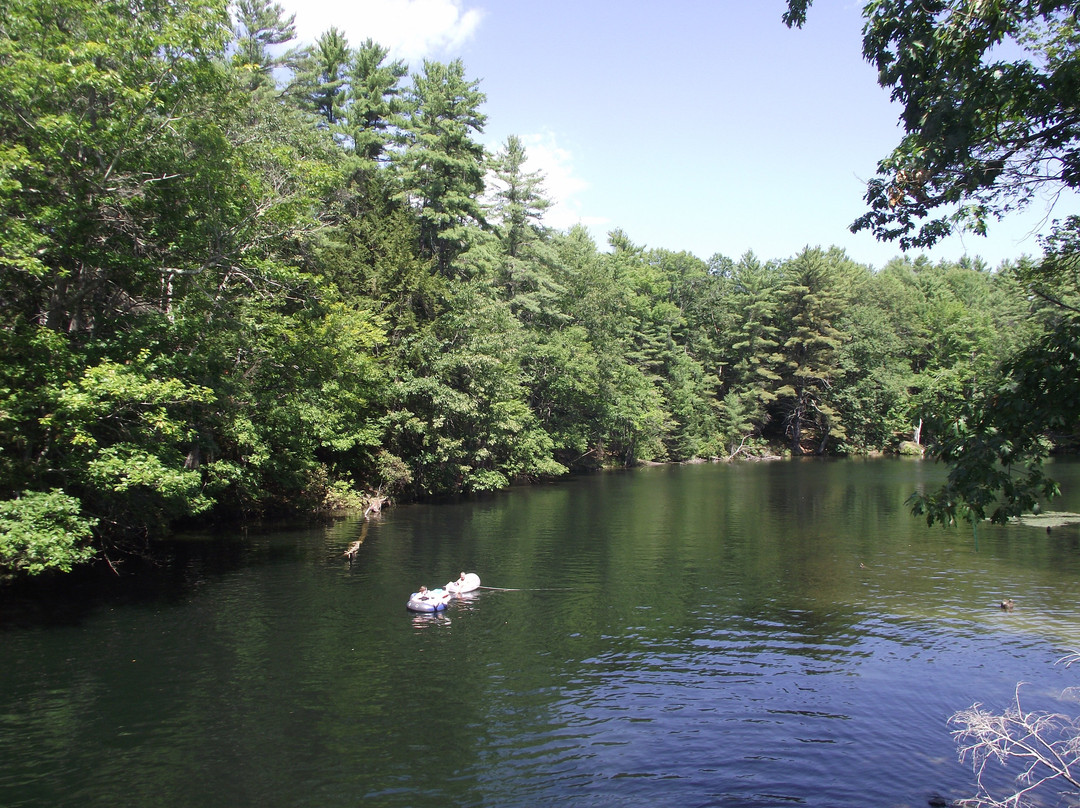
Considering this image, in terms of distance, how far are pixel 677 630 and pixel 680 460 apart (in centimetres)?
5501

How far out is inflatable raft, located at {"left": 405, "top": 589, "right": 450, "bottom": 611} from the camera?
18.4 meters

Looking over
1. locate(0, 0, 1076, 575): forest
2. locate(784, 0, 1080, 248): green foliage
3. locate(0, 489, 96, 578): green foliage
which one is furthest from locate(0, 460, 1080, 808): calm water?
locate(784, 0, 1080, 248): green foliage

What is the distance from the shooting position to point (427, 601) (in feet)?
60.8

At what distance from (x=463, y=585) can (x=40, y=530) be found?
10.3 m

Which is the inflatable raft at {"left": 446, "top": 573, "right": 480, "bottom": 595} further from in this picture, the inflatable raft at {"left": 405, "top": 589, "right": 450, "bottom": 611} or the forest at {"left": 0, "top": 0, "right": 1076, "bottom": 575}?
the forest at {"left": 0, "top": 0, "right": 1076, "bottom": 575}

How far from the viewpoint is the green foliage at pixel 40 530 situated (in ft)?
49.7

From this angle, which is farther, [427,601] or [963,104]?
[427,601]

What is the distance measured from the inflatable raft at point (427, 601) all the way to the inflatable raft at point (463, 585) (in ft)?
3.56

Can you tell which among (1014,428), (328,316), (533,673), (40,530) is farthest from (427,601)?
(328,316)

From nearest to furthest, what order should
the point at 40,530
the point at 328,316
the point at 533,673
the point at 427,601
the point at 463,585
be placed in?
the point at 533,673, the point at 40,530, the point at 427,601, the point at 463,585, the point at 328,316

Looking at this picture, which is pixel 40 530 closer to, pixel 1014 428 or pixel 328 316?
pixel 328 316

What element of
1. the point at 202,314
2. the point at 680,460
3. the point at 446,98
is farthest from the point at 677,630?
the point at 680,460

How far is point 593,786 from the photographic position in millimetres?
10234

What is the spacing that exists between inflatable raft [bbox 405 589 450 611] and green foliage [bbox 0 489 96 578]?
25.4 feet
